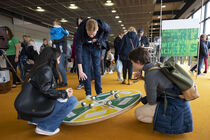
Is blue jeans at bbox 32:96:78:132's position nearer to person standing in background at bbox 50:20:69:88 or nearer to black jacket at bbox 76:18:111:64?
black jacket at bbox 76:18:111:64

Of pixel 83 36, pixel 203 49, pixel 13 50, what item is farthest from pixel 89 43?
pixel 203 49

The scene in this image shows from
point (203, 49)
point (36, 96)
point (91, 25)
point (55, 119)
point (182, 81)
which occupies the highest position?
point (91, 25)

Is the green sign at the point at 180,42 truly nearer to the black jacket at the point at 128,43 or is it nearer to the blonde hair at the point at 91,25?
the black jacket at the point at 128,43

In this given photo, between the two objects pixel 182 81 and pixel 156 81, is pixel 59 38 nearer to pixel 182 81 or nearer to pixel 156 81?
pixel 156 81

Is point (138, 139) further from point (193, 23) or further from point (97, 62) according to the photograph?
point (193, 23)

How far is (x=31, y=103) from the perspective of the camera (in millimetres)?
1078

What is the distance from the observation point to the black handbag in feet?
3.49

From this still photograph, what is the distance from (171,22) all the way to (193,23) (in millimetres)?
505

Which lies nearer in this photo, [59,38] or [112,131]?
[112,131]

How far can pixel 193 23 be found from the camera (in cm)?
339

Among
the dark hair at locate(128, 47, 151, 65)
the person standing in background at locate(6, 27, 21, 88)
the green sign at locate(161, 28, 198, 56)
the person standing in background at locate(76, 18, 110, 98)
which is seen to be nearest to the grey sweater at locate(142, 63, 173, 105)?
the dark hair at locate(128, 47, 151, 65)

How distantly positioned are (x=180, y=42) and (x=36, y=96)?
3.61 m

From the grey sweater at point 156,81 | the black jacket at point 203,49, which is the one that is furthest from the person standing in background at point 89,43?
the black jacket at point 203,49

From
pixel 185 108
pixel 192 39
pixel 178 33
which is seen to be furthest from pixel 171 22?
pixel 185 108
